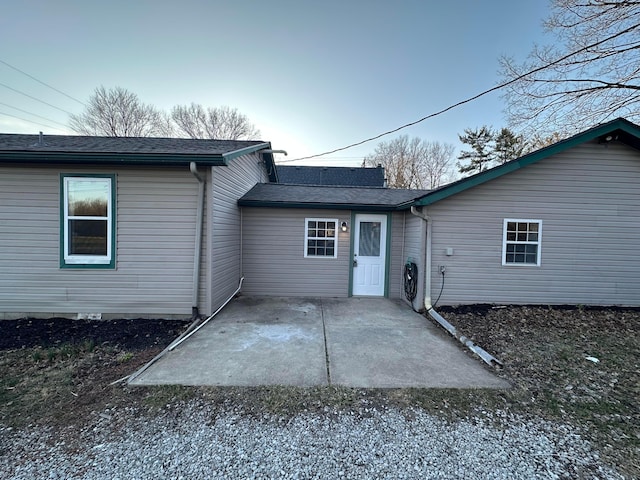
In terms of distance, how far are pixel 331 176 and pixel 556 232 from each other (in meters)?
12.6

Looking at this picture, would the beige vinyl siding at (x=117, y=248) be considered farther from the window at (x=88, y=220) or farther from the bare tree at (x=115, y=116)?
the bare tree at (x=115, y=116)

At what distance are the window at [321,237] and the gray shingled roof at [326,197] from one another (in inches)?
18.8

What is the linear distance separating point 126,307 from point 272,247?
342 centimetres

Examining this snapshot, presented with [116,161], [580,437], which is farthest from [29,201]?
[580,437]

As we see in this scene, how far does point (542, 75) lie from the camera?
31.6 ft

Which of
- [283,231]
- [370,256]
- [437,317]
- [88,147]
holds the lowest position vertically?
[437,317]

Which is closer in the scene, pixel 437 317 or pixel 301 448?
pixel 301 448

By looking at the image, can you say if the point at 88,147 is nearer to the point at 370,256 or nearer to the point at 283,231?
the point at 283,231

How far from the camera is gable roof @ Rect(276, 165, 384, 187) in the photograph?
17.2 m

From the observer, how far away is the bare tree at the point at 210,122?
25.7 metres

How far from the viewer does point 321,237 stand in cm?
→ 753

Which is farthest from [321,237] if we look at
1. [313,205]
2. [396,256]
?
[396,256]

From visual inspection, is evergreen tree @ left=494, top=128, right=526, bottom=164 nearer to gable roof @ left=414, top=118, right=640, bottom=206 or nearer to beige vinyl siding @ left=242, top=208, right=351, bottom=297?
gable roof @ left=414, top=118, right=640, bottom=206

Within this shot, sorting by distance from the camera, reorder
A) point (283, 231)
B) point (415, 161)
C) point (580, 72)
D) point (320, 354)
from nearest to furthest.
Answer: point (320, 354) < point (283, 231) < point (580, 72) < point (415, 161)
